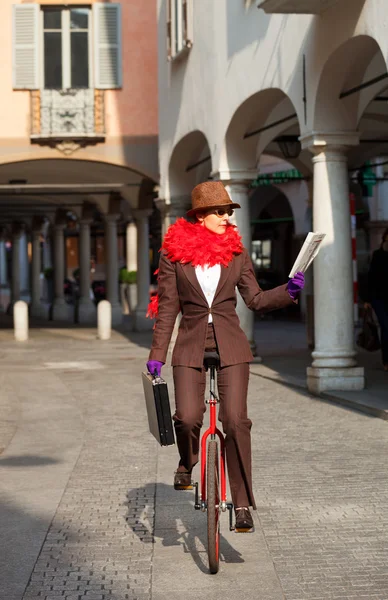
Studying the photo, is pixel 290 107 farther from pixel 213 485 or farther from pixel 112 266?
pixel 112 266

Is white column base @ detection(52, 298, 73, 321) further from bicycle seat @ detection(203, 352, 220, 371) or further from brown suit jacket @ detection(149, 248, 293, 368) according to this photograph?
bicycle seat @ detection(203, 352, 220, 371)

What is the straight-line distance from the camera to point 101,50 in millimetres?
23453

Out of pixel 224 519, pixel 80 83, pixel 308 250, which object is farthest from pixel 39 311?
pixel 308 250

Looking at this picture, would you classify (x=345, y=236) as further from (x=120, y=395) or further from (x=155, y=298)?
(x=155, y=298)

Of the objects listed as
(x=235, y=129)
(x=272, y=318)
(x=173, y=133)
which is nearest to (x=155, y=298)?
(x=235, y=129)

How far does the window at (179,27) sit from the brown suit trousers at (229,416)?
45.1ft

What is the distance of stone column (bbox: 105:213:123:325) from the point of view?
33344 millimetres

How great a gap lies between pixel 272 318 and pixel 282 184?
4209 mm

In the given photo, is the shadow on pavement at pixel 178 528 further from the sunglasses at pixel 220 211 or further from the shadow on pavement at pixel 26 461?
the sunglasses at pixel 220 211

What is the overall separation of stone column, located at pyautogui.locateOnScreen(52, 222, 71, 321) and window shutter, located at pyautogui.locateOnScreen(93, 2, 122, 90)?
658 inches

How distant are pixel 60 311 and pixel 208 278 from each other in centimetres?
3384

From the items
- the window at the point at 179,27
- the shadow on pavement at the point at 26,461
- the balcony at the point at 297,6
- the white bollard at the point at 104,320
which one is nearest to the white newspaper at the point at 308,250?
the shadow on pavement at the point at 26,461

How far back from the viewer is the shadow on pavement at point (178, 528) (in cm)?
583

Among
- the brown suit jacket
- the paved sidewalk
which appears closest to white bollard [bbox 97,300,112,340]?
the paved sidewalk
